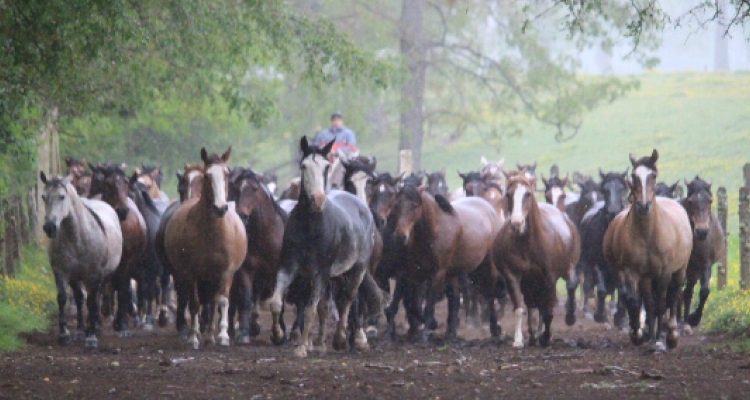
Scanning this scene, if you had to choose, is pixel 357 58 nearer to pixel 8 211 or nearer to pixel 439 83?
pixel 8 211

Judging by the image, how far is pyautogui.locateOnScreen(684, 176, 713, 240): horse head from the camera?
52.7ft

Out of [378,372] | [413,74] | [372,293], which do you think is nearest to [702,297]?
[372,293]

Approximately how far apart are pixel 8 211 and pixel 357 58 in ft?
23.4

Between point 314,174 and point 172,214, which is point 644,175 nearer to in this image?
point 314,174

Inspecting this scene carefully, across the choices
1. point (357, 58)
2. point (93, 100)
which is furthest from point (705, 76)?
point (93, 100)

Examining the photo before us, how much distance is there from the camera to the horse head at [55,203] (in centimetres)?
1423

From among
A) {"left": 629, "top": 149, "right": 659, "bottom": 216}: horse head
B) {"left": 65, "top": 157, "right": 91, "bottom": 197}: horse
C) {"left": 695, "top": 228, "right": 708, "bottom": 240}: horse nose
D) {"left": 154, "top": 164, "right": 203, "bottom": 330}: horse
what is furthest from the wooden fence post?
{"left": 65, "top": 157, "right": 91, "bottom": 197}: horse

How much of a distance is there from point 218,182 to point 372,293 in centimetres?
259

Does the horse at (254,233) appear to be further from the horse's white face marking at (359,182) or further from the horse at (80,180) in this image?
the horse at (80,180)

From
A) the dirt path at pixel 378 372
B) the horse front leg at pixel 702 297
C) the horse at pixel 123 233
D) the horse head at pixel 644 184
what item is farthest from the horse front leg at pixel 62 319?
the horse front leg at pixel 702 297

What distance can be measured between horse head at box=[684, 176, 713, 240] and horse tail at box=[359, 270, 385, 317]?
4.47 m

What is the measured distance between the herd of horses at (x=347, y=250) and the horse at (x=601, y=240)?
0.04 meters

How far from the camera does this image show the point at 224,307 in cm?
1462

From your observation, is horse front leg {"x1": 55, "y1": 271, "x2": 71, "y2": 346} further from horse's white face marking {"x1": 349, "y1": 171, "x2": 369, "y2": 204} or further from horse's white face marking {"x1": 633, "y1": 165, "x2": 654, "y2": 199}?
horse's white face marking {"x1": 633, "y1": 165, "x2": 654, "y2": 199}
